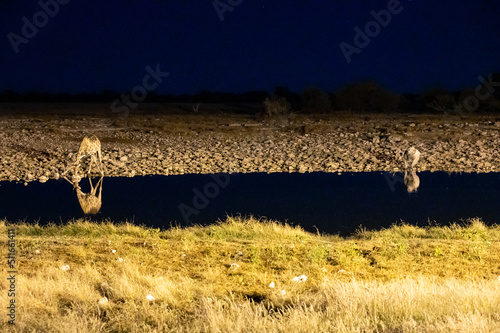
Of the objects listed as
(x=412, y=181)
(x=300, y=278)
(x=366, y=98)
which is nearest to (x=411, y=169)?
(x=412, y=181)

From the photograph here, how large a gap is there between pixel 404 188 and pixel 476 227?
15.9 ft

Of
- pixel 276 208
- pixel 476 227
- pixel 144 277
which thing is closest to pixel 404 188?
pixel 276 208

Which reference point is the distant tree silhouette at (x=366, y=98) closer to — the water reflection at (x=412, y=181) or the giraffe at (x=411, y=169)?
the giraffe at (x=411, y=169)

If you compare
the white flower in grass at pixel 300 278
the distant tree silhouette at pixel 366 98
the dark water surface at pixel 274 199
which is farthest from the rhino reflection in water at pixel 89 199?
the distant tree silhouette at pixel 366 98

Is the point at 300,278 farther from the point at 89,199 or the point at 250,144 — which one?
the point at 250,144

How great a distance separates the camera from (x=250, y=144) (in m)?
18.5

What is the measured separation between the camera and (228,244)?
7.13 metres

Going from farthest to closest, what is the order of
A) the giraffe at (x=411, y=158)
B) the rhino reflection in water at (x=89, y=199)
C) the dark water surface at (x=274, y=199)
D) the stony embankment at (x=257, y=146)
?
1. the giraffe at (x=411, y=158)
2. the stony embankment at (x=257, y=146)
3. the rhino reflection in water at (x=89, y=199)
4. the dark water surface at (x=274, y=199)

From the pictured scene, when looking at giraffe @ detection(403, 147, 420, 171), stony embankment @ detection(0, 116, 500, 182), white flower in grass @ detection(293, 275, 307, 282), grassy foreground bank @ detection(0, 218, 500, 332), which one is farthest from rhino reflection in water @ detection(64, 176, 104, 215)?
giraffe @ detection(403, 147, 420, 171)

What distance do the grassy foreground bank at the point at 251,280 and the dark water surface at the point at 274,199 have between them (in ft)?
5.54

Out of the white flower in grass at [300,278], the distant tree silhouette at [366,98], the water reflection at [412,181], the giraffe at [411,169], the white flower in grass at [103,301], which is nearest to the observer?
the white flower in grass at [103,301]

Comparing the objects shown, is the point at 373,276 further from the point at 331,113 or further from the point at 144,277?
the point at 331,113

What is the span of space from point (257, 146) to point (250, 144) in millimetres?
448

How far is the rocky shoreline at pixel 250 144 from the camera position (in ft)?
51.5
